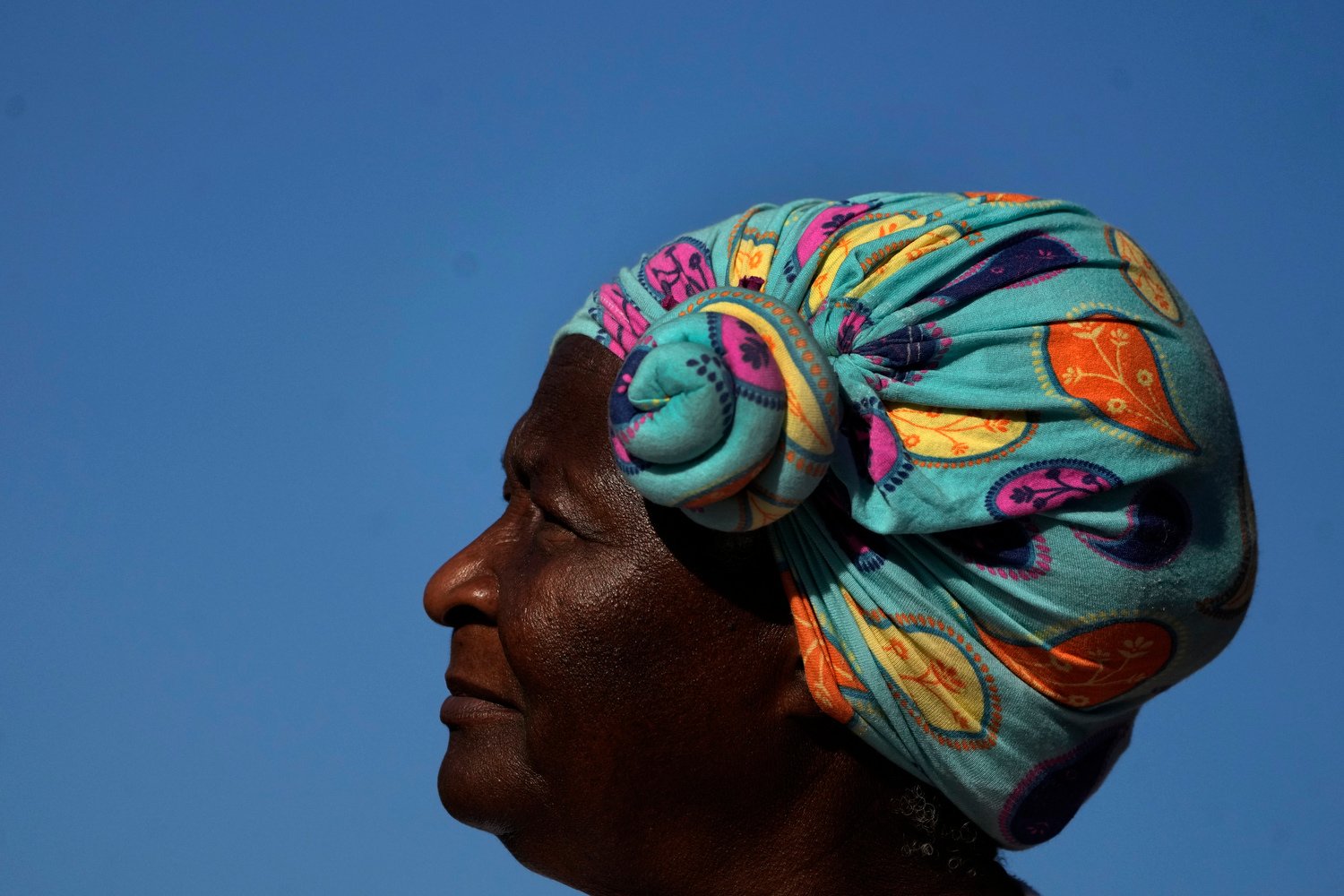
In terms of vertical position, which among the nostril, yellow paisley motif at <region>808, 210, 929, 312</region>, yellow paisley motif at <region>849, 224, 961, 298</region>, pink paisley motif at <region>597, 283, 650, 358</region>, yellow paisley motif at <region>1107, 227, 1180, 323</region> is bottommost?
yellow paisley motif at <region>1107, 227, 1180, 323</region>

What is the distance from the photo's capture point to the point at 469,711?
2.99m

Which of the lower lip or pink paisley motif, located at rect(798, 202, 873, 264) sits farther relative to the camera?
the lower lip

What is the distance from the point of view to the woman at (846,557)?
2572mm

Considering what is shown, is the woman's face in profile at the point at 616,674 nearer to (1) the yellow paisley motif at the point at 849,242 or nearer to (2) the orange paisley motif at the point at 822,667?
(2) the orange paisley motif at the point at 822,667

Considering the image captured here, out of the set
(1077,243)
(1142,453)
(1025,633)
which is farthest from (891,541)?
(1077,243)

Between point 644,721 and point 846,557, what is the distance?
48 centimetres

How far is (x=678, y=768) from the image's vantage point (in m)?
2.82

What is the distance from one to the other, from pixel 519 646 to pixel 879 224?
1.03 m

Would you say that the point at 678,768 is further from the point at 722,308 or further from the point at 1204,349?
the point at 1204,349

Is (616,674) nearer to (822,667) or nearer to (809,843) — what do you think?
(822,667)

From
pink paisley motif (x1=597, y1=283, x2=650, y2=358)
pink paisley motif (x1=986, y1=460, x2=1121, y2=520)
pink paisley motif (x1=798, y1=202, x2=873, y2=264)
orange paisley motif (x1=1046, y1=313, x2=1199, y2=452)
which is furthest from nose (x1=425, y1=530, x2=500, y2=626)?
orange paisley motif (x1=1046, y1=313, x2=1199, y2=452)

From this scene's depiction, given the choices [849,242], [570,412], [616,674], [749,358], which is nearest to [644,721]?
[616,674]

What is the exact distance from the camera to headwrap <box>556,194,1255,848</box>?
2.56 m

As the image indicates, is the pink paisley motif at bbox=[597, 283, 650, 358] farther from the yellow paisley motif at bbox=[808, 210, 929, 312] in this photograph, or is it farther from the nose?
the nose
